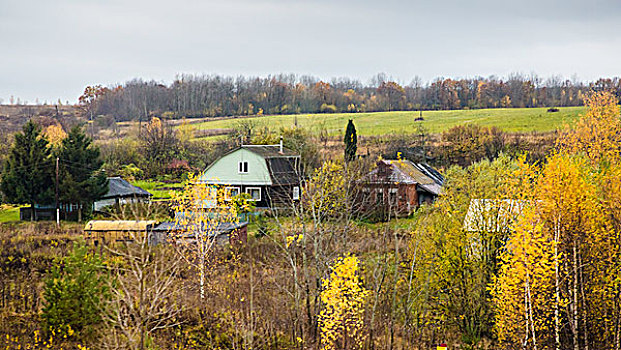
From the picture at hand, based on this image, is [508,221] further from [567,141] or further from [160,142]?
[160,142]

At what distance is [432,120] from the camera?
3051 inches

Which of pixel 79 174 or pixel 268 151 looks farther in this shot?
pixel 268 151

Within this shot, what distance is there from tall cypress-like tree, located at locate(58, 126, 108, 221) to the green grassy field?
32886 mm

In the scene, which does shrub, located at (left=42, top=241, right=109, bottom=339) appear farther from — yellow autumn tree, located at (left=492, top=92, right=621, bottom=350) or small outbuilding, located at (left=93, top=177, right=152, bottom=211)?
small outbuilding, located at (left=93, top=177, right=152, bottom=211)

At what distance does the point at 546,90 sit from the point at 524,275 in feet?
292

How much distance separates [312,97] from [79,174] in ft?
209

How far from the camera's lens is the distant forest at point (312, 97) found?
8881cm

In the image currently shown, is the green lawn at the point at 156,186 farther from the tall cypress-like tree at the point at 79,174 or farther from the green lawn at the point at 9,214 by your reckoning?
the green lawn at the point at 9,214

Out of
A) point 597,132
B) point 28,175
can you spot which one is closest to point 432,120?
point 597,132

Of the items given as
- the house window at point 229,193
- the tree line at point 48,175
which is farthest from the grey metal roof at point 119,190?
the house window at point 229,193

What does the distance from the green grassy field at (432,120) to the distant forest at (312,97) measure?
5.17 meters

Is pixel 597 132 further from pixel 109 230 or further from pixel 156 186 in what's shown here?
pixel 156 186

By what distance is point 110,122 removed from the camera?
3583 inches

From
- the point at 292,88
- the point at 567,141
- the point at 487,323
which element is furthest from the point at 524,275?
the point at 292,88
